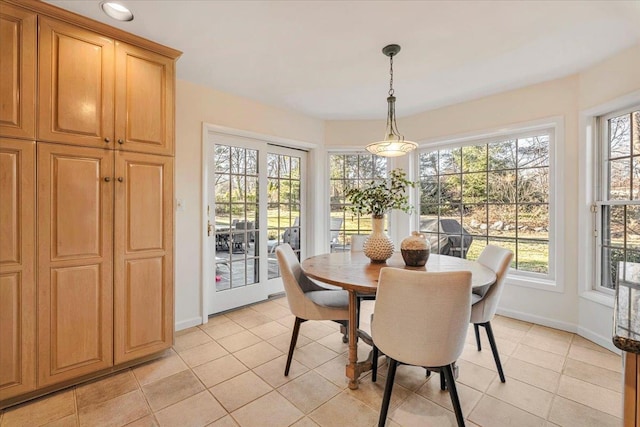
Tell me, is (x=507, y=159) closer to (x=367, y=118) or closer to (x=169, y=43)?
(x=367, y=118)

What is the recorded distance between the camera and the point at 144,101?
6.95 ft

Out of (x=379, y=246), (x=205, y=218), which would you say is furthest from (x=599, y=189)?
(x=205, y=218)

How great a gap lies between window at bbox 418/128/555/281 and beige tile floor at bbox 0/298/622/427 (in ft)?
3.29

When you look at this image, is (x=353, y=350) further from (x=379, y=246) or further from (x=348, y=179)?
(x=348, y=179)

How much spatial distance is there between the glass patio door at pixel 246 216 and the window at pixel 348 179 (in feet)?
1.82

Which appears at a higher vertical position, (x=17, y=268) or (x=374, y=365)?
(x=17, y=268)

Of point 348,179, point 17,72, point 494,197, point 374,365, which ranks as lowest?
point 374,365

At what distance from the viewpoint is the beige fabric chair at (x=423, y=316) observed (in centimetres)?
137

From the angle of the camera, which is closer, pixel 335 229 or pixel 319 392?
pixel 319 392

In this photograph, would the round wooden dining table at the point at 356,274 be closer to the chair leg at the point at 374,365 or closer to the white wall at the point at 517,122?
the chair leg at the point at 374,365

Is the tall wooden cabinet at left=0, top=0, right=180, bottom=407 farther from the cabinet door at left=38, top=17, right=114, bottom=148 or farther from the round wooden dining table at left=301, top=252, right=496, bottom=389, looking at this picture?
the round wooden dining table at left=301, top=252, right=496, bottom=389

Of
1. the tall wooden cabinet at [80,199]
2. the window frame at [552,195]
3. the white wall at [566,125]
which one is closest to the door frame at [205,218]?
the tall wooden cabinet at [80,199]

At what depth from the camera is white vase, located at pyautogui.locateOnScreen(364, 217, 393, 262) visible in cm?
227

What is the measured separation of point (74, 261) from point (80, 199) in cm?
39
